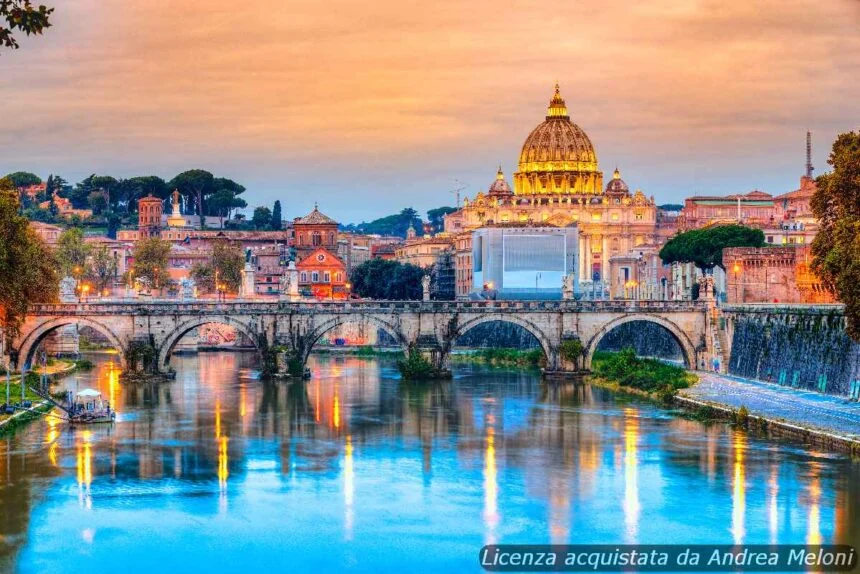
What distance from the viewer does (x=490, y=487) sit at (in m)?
37.1

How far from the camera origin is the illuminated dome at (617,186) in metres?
150

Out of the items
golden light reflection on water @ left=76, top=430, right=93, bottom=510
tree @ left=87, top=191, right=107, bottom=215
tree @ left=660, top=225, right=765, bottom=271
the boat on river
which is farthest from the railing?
tree @ left=87, top=191, right=107, bottom=215

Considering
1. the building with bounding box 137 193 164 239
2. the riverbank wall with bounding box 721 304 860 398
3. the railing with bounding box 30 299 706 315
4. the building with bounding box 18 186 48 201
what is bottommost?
the riverbank wall with bounding box 721 304 860 398

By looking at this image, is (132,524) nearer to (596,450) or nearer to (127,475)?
(127,475)

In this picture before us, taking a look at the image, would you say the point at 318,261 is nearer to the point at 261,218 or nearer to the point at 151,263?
the point at 151,263

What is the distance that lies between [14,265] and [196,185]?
106933mm

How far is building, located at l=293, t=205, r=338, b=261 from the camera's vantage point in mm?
126750

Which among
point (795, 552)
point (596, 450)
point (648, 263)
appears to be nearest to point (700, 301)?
point (596, 450)

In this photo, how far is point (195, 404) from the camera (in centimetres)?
5397

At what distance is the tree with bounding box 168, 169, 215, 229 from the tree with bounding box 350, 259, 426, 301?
44.3 meters

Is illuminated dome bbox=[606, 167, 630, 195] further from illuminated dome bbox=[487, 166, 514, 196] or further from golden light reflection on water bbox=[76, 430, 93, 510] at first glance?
golden light reflection on water bbox=[76, 430, 93, 510]

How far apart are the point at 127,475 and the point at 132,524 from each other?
5.84 meters

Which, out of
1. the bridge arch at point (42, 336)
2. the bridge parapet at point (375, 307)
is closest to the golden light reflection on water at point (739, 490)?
the bridge parapet at point (375, 307)

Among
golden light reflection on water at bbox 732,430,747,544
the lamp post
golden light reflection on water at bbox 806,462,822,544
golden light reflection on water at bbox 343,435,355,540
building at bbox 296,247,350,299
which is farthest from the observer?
building at bbox 296,247,350,299
